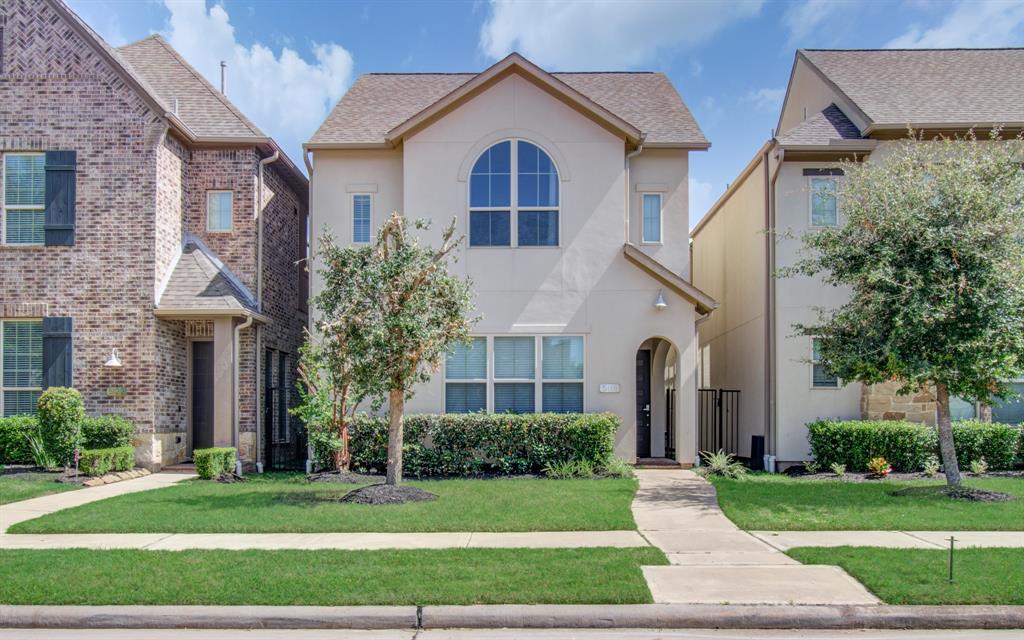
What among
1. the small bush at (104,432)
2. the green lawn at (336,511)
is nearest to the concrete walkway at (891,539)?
the green lawn at (336,511)

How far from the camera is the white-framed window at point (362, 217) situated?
17141 mm

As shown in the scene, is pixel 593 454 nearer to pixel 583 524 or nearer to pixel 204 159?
pixel 583 524

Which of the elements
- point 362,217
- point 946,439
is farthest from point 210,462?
point 946,439

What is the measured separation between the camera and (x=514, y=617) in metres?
6.56

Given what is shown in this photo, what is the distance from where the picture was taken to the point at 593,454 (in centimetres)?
1498

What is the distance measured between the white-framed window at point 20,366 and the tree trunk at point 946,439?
52.3ft

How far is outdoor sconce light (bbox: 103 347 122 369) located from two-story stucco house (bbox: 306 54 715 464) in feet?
18.2

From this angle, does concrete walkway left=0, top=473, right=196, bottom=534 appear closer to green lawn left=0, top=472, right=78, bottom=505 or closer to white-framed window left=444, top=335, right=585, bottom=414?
green lawn left=0, top=472, right=78, bottom=505

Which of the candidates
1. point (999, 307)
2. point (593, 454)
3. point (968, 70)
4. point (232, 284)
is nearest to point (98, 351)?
point (232, 284)

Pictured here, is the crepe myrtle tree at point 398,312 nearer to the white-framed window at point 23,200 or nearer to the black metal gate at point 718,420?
the white-framed window at point 23,200

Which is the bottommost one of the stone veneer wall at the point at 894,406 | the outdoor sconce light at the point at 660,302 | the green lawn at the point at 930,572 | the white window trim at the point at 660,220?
the green lawn at the point at 930,572

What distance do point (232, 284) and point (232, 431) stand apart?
2985 mm

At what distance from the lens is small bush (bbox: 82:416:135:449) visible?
49.2ft

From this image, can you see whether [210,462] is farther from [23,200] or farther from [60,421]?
[23,200]
